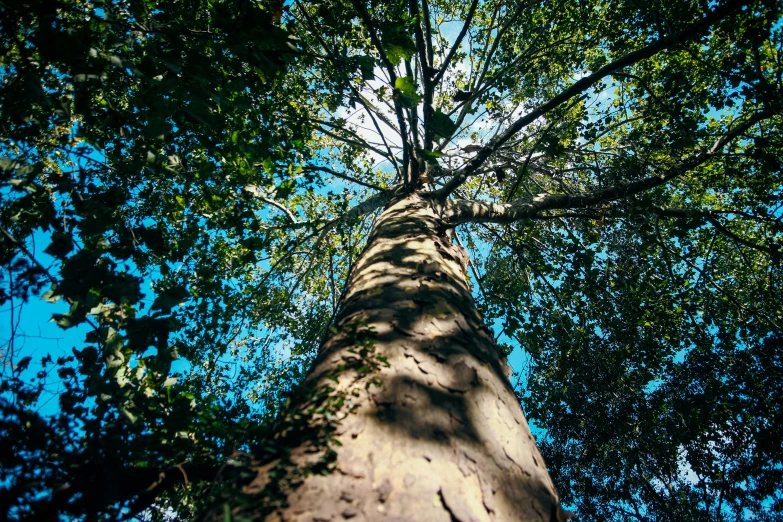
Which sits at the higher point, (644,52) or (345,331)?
(644,52)

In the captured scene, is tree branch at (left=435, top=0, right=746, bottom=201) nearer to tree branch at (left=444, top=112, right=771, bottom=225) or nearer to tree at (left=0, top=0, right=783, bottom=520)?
tree at (left=0, top=0, right=783, bottom=520)

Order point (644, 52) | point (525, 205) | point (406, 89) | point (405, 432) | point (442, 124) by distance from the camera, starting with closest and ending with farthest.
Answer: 1. point (405, 432)
2. point (406, 89)
3. point (442, 124)
4. point (644, 52)
5. point (525, 205)

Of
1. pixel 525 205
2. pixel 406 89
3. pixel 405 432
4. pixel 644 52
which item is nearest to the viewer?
pixel 405 432

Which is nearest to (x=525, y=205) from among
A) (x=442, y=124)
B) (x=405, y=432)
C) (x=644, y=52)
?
(x=644, y=52)

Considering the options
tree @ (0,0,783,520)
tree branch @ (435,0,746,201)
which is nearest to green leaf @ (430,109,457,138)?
tree @ (0,0,783,520)

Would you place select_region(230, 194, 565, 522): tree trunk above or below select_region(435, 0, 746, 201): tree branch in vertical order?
below

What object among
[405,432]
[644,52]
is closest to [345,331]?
[405,432]

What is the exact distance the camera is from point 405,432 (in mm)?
1083

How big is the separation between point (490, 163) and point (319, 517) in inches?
274

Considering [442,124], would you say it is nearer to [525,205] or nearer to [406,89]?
[406,89]

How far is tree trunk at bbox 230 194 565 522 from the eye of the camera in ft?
2.92

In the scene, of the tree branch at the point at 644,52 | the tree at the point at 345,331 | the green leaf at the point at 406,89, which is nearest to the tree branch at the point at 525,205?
the tree at the point at 345,331

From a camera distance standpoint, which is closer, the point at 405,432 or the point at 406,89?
the point at 405,432

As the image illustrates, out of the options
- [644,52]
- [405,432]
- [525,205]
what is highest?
[525,205]
